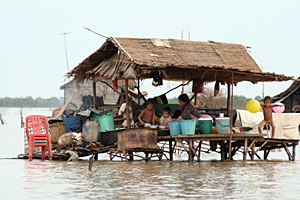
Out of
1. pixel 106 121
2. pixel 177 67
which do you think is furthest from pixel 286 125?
pixel 106 121

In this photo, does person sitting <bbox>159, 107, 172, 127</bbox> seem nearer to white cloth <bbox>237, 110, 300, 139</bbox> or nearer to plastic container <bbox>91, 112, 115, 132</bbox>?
plastic container <bbox>91, 112, 115, 132</bbox>

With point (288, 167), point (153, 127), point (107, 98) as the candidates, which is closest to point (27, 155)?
point (153, 127)

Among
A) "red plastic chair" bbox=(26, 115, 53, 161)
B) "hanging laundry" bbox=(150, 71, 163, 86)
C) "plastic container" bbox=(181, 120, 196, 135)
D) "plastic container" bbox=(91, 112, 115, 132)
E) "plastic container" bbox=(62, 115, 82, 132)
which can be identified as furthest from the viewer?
"plastic container" bbox=(62, 115, 82, 132)

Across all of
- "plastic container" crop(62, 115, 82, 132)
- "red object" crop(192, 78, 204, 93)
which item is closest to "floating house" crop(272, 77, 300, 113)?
"red object" crop(192, 78, 204, 93)

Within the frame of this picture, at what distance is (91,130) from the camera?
1336 centimetres

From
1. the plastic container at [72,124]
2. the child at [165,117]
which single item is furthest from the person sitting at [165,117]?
the plastic container at [72,124]

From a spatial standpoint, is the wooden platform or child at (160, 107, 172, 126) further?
child at (160, 107, 172, 126)

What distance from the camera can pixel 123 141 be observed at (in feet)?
41.6

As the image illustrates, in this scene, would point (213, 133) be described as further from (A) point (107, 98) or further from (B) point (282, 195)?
(A) point (107, 98)

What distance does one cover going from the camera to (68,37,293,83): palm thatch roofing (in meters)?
12.5

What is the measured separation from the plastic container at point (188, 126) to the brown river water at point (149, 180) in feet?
2.44

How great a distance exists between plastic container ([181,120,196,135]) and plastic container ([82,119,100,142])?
2.23 meters

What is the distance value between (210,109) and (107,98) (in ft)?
50.1

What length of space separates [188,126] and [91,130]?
96.2 inches
